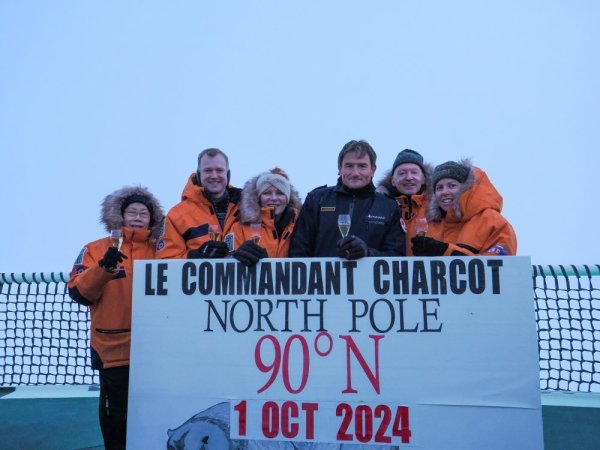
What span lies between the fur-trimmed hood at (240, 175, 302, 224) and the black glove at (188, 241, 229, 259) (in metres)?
0.38

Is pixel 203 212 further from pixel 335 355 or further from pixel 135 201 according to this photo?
pixel 335 355

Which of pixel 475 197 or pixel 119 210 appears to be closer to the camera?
pixel 475 197

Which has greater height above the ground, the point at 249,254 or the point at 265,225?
the point at 265,225

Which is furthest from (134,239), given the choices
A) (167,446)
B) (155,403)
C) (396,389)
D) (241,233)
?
(396,389)

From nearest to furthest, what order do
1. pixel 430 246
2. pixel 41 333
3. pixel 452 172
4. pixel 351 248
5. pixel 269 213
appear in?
pixel 351 248 < pixel 430 246 < pixel 452 172 < pixel 269 213 < pixel 41 333

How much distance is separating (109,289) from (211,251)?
0.93 metres

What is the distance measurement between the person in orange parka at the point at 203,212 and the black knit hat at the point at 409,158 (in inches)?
51.3

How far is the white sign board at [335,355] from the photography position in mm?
3074

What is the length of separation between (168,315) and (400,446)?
62.9 inches

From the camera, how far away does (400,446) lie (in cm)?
309

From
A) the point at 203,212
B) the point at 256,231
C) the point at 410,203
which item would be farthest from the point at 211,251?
the point at 410,203

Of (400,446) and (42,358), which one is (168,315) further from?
(42,358)

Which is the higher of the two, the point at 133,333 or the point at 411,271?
the point at 411,271

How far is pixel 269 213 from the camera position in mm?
3924
